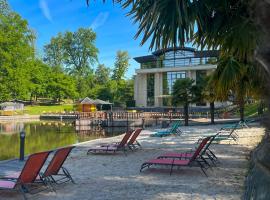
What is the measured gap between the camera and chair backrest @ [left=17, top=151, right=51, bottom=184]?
5.71m

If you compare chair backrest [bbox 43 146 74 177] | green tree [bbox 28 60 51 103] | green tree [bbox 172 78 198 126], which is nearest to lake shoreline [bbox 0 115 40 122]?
green tree [bbox 28 60 51 103]

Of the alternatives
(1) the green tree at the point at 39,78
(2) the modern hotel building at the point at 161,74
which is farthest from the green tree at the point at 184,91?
(1) the green tree at the point at 39,78

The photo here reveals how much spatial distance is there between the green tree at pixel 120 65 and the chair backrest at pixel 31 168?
7301cm

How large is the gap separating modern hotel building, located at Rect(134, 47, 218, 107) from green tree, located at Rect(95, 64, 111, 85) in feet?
45.0

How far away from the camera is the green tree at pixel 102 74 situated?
258 ft

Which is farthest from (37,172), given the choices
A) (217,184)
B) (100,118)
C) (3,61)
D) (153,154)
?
(3,61)

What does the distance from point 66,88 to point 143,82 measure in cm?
1379

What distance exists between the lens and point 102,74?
79.1m

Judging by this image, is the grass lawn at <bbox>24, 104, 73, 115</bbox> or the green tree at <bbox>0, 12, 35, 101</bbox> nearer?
the green tree at <bbox>0, 12, 35, 101</bbox>

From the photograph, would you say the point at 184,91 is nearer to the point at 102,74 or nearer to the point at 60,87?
the point at 60,87

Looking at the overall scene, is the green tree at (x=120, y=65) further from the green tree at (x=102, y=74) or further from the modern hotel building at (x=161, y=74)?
the modern hotel building at (x=161, y=74)

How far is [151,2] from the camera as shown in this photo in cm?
524

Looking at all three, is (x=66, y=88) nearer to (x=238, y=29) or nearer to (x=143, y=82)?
(x=143, y=82)

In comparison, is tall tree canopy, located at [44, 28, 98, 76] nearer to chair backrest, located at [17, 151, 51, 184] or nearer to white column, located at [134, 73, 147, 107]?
white column, located at [134, 73, 147, 107]
